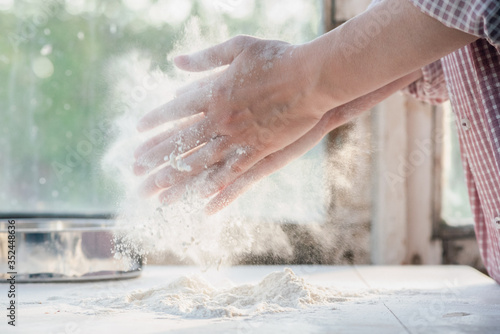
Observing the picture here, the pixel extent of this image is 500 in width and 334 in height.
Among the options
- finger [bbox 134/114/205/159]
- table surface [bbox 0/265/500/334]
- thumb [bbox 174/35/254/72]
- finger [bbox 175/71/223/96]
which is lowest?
table surface [bbox 0/265/500/334]

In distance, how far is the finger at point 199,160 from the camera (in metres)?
0.85

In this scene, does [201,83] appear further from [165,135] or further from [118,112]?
[118,112]

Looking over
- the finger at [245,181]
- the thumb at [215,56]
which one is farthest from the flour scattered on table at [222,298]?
the thumb at [215,56]

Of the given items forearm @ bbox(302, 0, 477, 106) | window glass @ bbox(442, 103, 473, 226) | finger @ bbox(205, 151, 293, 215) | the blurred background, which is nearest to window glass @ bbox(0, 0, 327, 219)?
the blurred background

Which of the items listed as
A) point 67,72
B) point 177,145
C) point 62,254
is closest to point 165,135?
point 177,145

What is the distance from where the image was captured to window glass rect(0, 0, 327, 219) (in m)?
1.39

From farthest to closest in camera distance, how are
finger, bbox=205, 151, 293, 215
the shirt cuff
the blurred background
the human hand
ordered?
the blurred background < the shirt cuff < finger, bbox=205, 151, 293, 215 < the human hand

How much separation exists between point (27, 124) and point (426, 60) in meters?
1.08

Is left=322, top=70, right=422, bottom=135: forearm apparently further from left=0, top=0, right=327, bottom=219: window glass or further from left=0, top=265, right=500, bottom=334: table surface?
left=0, top=0, right=327, bottom=219: window glass

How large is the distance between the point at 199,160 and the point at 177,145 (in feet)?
0.17

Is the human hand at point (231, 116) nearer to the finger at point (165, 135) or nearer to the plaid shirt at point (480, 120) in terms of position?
the finger at point (165, 135)

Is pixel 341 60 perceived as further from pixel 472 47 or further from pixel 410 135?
pixel 410 135

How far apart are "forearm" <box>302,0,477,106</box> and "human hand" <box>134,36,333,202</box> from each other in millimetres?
27

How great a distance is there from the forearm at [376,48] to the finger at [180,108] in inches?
7.5
